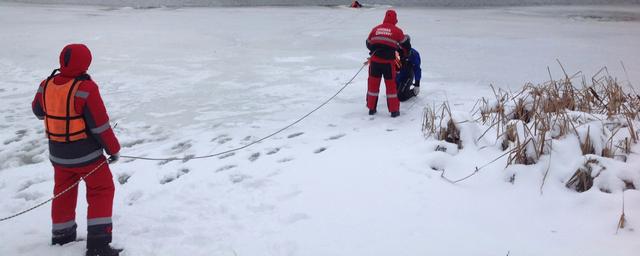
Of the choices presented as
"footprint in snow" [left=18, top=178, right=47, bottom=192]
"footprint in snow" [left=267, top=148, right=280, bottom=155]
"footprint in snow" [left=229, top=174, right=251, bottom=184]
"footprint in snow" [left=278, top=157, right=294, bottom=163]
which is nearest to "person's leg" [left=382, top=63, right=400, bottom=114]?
"footprint in snow" [left=267, top=148, right=280, bottom=155]

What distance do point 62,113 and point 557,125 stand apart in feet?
12.3

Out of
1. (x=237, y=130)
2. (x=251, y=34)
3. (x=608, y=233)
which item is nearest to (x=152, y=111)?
(x=237, y=130)

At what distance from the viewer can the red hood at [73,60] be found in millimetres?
2955

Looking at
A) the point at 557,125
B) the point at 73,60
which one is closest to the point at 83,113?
the point at 73,60

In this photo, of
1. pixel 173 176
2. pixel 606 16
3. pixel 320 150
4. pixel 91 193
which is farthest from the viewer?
pixel 606 16

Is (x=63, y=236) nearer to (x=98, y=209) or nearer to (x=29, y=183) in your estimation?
(x=98, y=209)

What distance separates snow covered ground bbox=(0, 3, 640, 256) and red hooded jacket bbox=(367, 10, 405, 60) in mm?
821

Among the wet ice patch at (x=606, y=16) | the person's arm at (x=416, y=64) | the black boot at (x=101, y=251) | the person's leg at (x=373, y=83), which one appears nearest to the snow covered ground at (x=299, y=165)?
the black boot at (x=101, y=251)

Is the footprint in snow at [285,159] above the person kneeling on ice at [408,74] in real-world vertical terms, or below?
below

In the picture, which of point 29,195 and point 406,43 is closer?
point 29,195

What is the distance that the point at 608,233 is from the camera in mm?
3227

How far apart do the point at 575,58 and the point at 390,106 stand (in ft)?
17.7

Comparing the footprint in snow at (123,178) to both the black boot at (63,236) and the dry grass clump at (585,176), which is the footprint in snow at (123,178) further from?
the dry grass clump at (585,176)

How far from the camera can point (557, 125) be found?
4363mm
